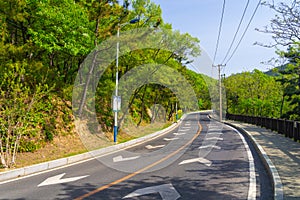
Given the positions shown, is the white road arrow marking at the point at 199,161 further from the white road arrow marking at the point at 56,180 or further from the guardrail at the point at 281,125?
the guardrail at the point at 281,125

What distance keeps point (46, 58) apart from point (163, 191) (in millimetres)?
14631

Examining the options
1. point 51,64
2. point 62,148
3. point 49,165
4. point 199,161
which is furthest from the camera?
point 51,64

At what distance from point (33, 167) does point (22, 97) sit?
98.7 inches

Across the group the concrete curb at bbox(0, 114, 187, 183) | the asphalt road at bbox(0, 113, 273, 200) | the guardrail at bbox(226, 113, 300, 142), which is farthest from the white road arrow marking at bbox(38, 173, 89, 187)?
the guardrail at bbox(226, 113, 300, 142)

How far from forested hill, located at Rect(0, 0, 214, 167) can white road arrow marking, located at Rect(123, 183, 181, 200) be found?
511 cm

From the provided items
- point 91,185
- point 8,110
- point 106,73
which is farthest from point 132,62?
point 91,185

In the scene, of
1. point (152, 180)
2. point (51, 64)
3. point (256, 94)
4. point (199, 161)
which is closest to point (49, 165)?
point (152, 180)

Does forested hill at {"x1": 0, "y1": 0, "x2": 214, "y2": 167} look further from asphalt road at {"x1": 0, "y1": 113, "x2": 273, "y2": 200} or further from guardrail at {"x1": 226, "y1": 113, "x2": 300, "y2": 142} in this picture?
guardrail at {"x1": 226, "y1": 113, "x2": 300, "y2": 142}

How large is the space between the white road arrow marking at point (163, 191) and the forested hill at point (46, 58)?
511 centimetres

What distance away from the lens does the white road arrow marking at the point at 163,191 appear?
606cm

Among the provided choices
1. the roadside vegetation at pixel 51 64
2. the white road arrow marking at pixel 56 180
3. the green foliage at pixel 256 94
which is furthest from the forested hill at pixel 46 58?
the green foliage at pixel 256 94

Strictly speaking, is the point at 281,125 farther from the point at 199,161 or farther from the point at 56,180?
the point at 56,180

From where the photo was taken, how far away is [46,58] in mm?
18188

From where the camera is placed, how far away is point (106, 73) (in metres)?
21.0
